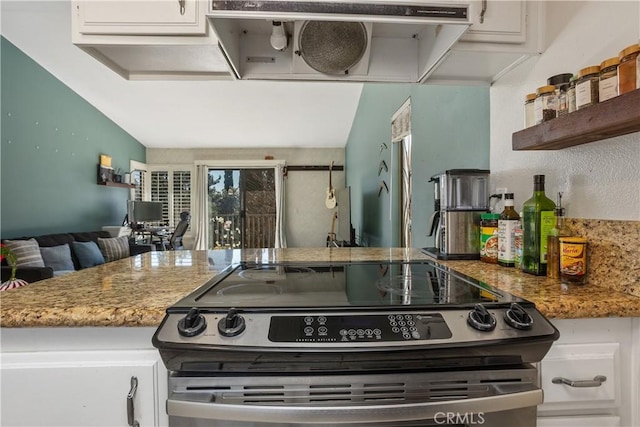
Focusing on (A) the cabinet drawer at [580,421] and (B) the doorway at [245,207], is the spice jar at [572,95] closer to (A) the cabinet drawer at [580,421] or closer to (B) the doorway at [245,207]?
(A) the cabinet drawer at [580,421]

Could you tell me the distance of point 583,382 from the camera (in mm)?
789

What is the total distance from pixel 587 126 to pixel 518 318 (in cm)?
54

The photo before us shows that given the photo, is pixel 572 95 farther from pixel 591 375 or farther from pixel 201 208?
pixel 201 208

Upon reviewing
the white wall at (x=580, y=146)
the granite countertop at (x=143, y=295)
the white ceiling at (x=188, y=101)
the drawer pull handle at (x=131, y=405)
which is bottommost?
the drawer pull handle at (x=131, y=405)

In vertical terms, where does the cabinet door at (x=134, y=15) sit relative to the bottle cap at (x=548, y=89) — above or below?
above

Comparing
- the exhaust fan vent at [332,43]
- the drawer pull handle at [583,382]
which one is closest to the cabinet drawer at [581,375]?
the drawer pull handle at [583,382]

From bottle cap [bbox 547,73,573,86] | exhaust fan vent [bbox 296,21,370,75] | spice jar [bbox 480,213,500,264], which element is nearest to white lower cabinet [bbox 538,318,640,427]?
spice jar [bbox 480,213,500,264]

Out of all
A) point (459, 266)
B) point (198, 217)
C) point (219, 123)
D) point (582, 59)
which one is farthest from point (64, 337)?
point (198, 217)

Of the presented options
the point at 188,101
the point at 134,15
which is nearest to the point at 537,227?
the point at 134,15

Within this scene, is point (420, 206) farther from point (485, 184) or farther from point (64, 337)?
point (64, 337)

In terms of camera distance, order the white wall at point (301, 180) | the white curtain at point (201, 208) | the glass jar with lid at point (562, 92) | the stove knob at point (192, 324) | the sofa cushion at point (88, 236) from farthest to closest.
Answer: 1. the white wall at point (301, 180)
2. the white curtain at point (201, 208)
3. the sofa cushion at point (88, 236)
4. the glass jar with lid at point (562, 92)
5. the stove knob at point (192, 324)

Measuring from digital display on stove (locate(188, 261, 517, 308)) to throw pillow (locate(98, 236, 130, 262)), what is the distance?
4141 millimetres

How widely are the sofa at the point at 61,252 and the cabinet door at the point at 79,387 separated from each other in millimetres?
2740

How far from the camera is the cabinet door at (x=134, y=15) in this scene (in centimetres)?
105
